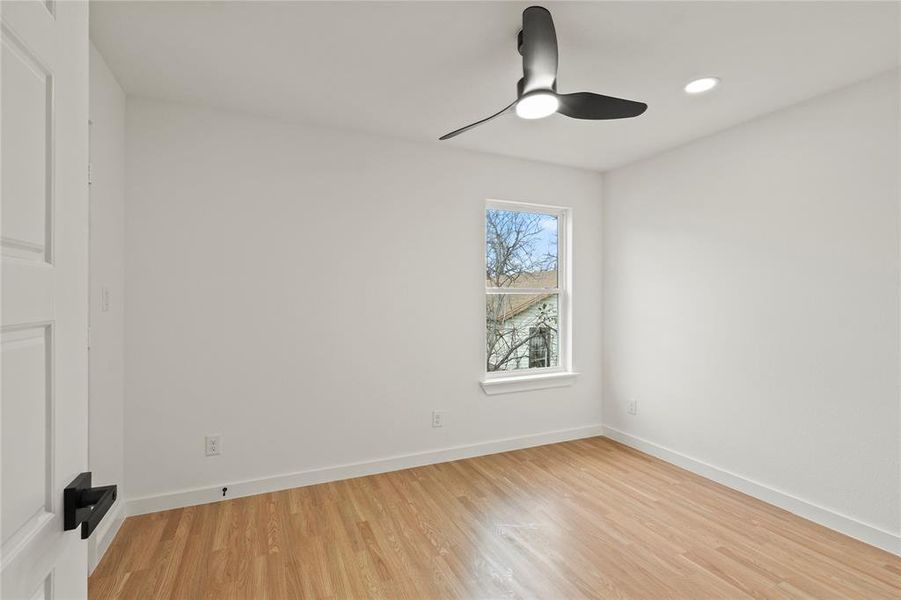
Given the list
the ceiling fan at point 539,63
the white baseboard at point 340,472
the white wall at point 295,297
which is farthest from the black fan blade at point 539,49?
the white baseboard at point 340,472

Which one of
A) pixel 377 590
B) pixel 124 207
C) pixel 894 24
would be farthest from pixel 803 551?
pixel 124 207

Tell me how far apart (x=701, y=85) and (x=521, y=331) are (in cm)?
224

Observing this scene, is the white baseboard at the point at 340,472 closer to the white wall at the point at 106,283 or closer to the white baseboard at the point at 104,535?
the white baseboard at the point at 104,535

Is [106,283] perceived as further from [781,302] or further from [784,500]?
[784,500]

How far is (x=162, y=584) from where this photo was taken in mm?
1910

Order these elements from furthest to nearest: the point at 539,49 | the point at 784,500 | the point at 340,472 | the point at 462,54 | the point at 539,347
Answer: the point at 539,347, the point at 340,472, the point at 784,500, the point at 462,54, the point at 539,49

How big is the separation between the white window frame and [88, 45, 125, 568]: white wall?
96.7 inches

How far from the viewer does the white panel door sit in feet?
1.91

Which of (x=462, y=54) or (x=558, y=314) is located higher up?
(x=462, y=54)

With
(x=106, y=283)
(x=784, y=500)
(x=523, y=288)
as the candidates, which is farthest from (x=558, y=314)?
(x=106, y=283)

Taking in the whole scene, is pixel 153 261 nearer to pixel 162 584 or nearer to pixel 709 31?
pixel 162 584

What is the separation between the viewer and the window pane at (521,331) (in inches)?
146

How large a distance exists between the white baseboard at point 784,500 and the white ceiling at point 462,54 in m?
2.45

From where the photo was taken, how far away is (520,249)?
3.84 metres
